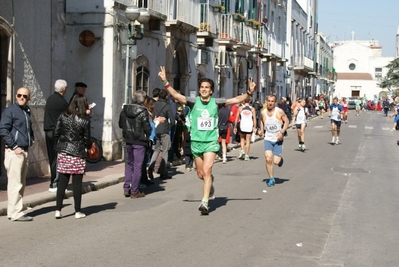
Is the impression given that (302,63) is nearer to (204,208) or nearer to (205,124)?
(205,124)

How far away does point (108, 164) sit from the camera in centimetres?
1702

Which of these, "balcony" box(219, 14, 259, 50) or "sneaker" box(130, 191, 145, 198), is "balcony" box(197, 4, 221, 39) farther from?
"sneaker" box(130, 191, 145, 198)

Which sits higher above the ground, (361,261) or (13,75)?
(13,75)

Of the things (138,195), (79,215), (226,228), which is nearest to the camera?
(226,228)

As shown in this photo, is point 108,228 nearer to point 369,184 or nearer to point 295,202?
point 295,202

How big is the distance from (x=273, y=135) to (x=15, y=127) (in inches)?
229

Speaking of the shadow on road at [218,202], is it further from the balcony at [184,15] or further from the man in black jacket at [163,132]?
the balcony at [184,15]

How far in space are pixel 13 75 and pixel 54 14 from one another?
2.24 metres

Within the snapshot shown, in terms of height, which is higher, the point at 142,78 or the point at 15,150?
the point at 142,78

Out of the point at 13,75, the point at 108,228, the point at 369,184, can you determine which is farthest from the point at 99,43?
the point at 108,228

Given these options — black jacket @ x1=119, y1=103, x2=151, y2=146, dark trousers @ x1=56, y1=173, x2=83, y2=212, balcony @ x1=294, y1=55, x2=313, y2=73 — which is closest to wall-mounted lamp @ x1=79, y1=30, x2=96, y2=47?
black jacket @ x1=119, y1=103, x2=151, y2=146

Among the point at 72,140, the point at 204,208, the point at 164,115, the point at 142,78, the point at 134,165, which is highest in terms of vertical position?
the point at 142,78

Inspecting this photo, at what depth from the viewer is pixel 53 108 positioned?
1152 cm

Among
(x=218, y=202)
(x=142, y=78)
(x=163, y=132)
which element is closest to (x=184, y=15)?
(x=142, y=78)
